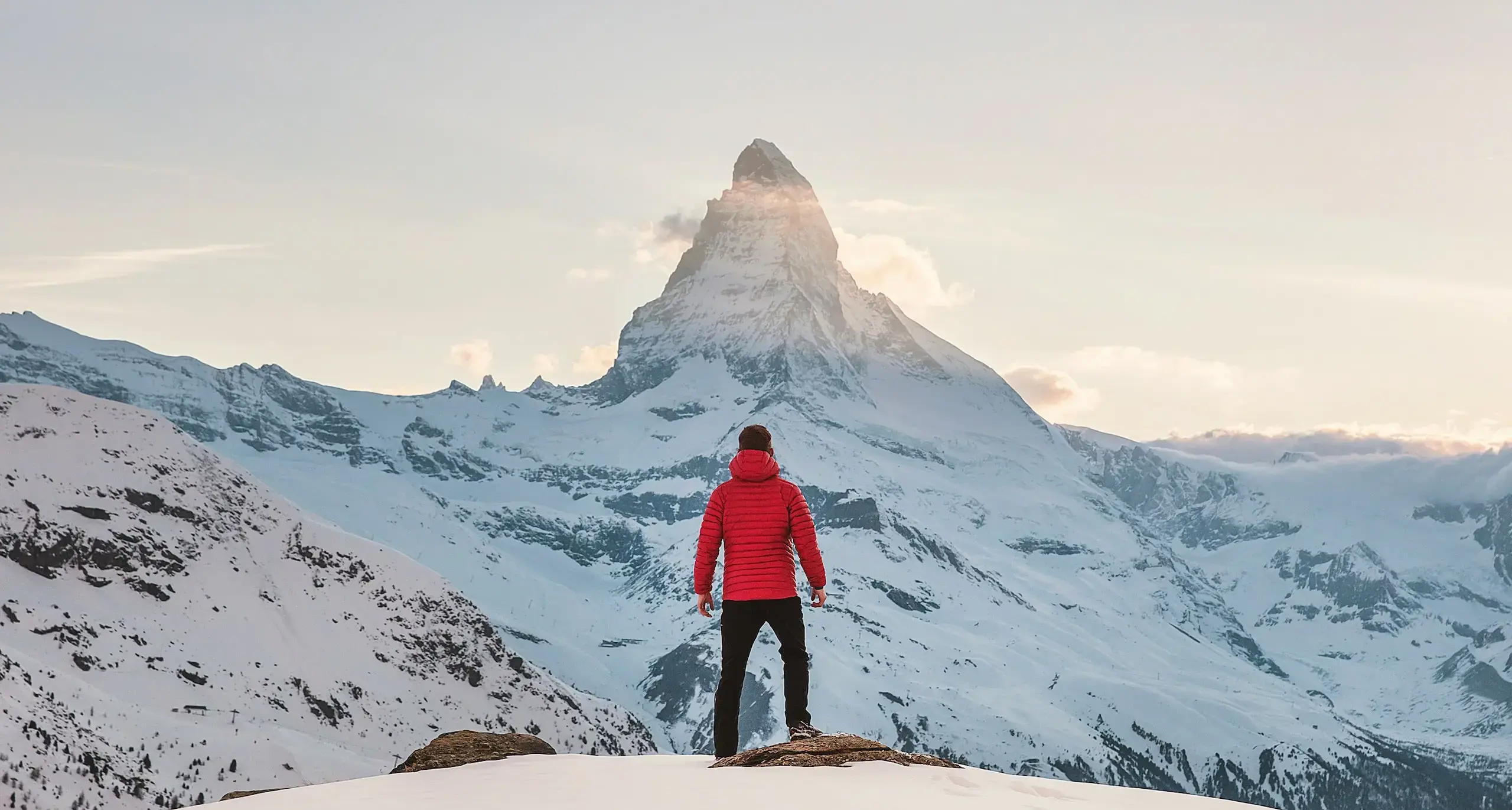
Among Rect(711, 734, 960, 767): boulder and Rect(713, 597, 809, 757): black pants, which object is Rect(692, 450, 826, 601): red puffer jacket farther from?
Rect(711, 734, 960, 767): boulder

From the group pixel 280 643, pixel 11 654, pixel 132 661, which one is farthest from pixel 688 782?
pixel 280 643

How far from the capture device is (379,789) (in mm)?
17672

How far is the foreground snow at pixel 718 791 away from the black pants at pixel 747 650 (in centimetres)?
111

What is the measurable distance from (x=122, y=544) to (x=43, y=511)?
7530 mm

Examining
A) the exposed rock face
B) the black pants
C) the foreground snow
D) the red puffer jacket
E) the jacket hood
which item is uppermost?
the jacket hood

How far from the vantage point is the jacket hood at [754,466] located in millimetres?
20156

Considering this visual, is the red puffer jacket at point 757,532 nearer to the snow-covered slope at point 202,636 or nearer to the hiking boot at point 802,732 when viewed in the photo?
the hiking boot at point 802,732

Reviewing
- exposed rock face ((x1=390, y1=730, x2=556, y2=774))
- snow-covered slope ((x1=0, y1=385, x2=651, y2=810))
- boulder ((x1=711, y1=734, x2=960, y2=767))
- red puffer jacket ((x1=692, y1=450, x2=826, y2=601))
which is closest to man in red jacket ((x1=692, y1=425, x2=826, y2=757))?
red puffer jacket ((x1=692, y1=450, x2=826, y2=601))

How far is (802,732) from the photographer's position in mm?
20906

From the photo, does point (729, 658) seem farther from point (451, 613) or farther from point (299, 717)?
point (451, 613)

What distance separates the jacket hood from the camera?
2016 cm

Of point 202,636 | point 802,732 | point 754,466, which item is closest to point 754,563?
point 754,466

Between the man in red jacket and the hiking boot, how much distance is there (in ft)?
0.20

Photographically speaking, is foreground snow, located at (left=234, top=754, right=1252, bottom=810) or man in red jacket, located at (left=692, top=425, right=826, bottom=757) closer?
foreground snow, located at (left=234, top=754, right=1252, bottom=810)
